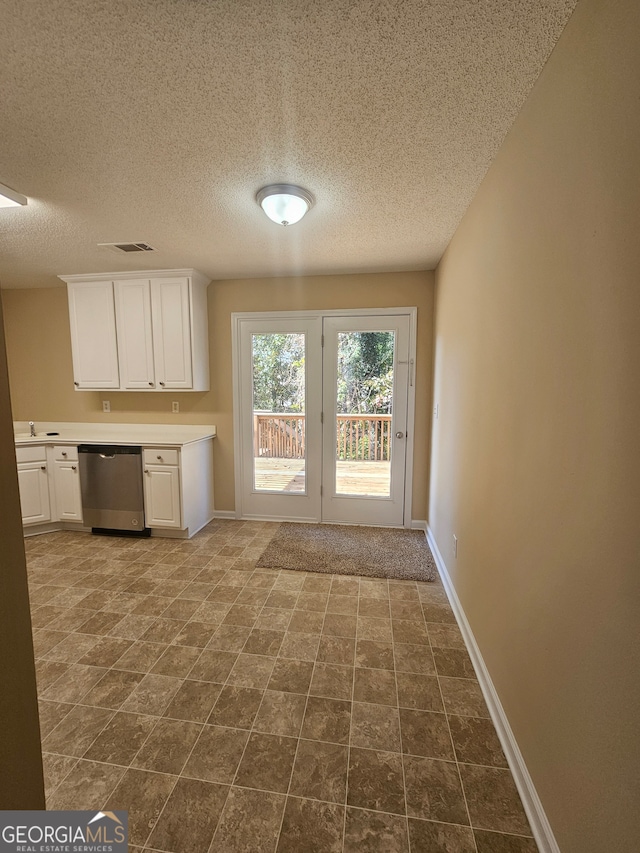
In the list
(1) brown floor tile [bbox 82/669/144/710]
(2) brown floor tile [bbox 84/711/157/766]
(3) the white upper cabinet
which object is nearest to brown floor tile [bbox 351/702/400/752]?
(2) brown floor tile [bbox 84/711/157/766]

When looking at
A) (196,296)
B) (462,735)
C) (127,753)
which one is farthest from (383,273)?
(127,753)

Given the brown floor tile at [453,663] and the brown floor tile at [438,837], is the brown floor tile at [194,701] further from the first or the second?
the brown floor tile at [453,663]

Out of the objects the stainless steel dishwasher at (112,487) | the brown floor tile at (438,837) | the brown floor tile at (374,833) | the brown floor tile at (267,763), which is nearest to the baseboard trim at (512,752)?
the brown floor tile at (438,837)

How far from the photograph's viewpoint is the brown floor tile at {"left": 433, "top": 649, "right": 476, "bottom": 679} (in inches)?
67.8

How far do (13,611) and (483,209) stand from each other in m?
2.40

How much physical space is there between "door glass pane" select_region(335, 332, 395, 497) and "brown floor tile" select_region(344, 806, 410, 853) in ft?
8.18

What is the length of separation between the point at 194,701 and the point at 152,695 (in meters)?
0.21

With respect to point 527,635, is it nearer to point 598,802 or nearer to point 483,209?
point 598,802

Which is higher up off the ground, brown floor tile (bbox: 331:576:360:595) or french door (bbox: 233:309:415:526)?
french door (bbox: 233:309:415:526)

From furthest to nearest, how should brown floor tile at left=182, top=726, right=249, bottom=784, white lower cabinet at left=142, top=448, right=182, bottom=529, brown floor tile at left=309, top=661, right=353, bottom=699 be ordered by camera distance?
white lower cabinet at left=142, top=448, right=182, bottom=529, brown floor tile at left=309, top=661, right=353, bottom=699, brown floor tile at left=182, top=726, right=249, bottom=784

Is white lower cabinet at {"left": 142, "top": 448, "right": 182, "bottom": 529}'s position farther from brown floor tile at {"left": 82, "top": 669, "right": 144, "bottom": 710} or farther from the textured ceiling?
the textured ceiling

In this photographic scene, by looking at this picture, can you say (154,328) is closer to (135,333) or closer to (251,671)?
(135,333)

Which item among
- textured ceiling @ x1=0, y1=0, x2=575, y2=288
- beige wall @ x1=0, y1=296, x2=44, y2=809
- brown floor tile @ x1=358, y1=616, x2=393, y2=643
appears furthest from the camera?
brown floor tile @ x1=358, y1=616, x2=393, y2=643

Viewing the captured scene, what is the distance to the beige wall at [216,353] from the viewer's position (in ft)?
10.9
